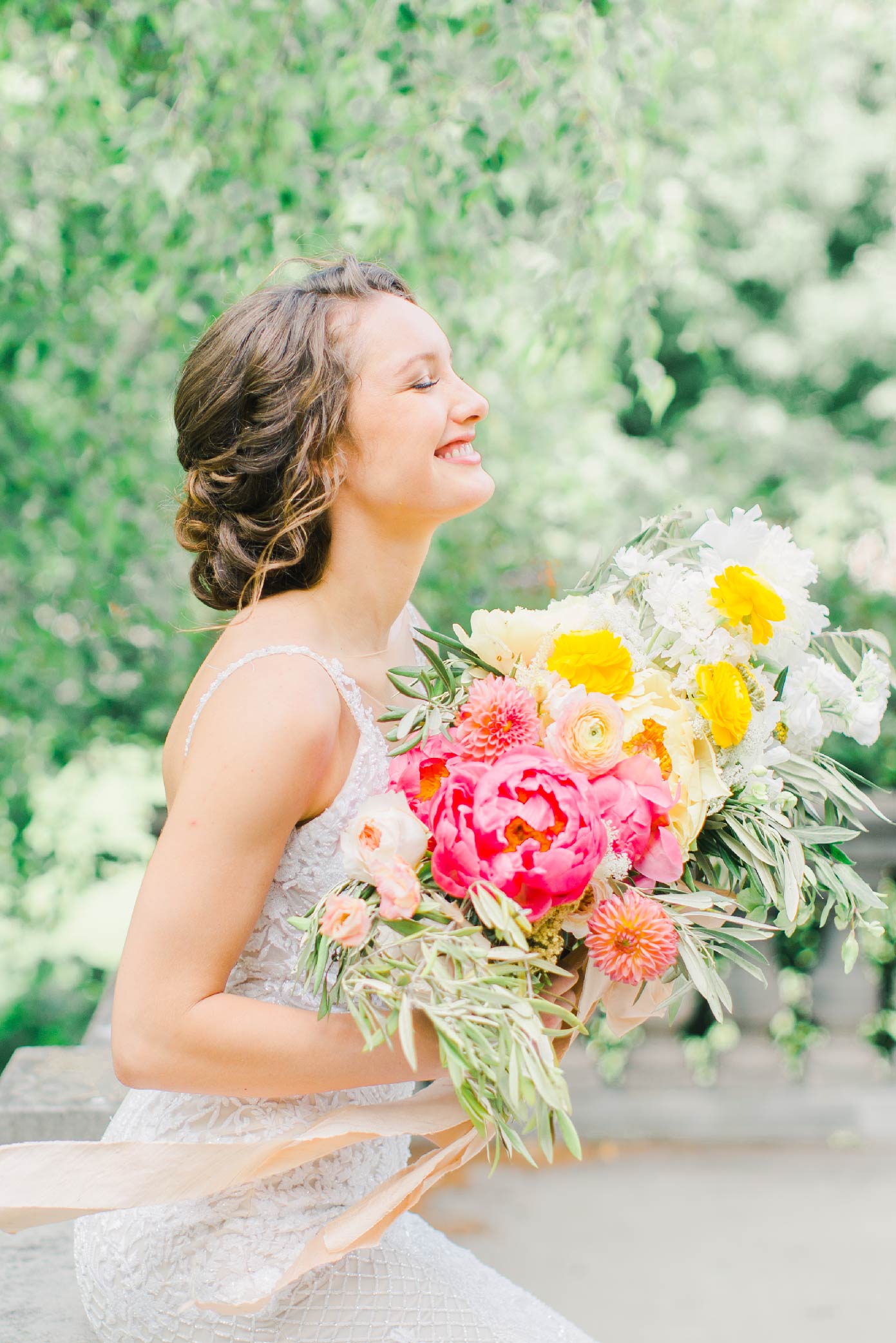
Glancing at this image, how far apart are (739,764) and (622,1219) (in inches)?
122

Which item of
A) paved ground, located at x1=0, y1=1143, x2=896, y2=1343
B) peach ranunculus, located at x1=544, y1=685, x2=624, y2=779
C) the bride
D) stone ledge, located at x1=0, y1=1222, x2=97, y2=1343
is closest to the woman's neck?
the bride

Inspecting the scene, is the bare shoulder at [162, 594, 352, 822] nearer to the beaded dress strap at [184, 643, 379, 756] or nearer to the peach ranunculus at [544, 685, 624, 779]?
the beaded dress strap at [184, 643, 379, 756]

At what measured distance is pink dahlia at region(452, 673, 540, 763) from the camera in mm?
1421

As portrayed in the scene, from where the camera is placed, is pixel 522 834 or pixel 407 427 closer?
pixel 522 834

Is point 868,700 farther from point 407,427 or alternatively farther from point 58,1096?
point 58,1096

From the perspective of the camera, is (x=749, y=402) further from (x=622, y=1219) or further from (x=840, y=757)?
(x=622, y=1219)

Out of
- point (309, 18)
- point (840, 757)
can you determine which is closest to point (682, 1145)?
point (840, 757)

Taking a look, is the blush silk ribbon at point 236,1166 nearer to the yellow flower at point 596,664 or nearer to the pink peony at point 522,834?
the pink peony at point 522,834

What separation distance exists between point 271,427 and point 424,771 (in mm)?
554

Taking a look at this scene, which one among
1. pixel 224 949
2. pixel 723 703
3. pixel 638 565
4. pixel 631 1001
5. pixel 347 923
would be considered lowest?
pixel 631 1001

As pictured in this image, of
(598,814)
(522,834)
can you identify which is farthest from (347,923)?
(598,814)

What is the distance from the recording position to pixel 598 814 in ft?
4.48

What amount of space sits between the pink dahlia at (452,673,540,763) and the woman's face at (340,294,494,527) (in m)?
0.34

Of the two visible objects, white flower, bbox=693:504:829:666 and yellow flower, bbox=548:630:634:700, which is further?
white flower, bbox=693:504:829:666
